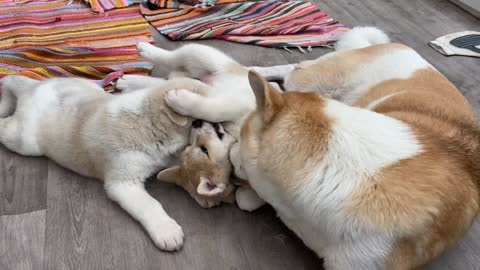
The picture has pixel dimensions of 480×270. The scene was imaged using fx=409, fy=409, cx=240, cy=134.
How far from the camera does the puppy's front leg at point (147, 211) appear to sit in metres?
1.57

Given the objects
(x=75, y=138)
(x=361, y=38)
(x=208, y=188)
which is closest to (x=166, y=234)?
(x=208, y=188)

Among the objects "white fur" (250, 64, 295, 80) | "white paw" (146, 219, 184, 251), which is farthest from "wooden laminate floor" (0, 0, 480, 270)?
"white fur" (250, 64, 295, 80)

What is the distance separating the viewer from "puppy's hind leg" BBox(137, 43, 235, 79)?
2059 mm

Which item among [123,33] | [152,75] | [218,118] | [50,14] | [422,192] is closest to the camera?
[422,192]

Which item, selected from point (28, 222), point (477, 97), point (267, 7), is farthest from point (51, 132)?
point (477, 97)

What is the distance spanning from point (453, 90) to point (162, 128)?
48.5 inches

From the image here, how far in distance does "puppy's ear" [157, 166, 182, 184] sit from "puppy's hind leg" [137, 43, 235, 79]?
0.59 m

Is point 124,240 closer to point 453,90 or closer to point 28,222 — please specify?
point 28,222

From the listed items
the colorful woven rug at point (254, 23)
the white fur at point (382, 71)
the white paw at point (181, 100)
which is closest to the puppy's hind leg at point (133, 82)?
the white paw at point (181, 100)

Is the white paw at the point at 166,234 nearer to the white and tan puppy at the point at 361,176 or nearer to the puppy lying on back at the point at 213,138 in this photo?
the puppy lying on back at the point at 213,138

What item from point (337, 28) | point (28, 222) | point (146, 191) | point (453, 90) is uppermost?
point (453, 90)

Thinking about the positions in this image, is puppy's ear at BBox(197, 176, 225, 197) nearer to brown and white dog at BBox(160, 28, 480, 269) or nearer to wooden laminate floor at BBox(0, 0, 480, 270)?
wooden laminate floor at BBox(0, 0, 480, 270)

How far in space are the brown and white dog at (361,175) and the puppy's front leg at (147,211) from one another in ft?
1.49

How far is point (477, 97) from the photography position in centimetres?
245
